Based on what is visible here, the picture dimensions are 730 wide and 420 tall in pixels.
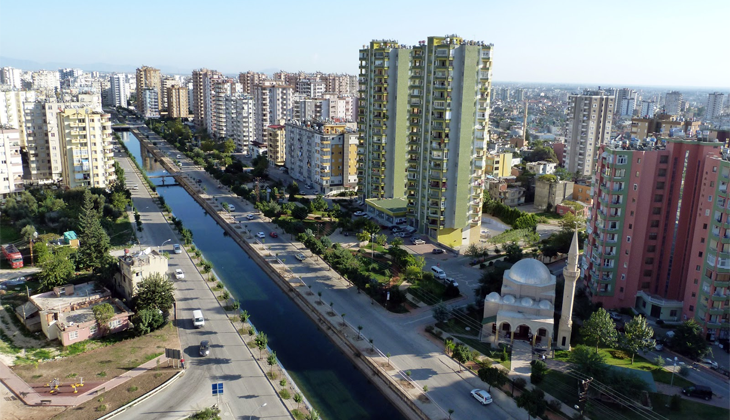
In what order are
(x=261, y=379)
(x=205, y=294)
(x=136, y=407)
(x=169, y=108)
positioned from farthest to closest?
(x=169, y=108), (x=205, y=294), (x=261, y=379), (x=136, y=407)

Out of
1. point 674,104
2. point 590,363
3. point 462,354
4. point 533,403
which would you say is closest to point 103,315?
point 462,354

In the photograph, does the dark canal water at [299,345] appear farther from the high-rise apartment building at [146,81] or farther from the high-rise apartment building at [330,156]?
the high-rise apartment building at [146,81]

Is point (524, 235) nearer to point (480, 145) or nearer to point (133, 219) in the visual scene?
point (480, 145)

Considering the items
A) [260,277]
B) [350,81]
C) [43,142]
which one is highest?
[350,81]

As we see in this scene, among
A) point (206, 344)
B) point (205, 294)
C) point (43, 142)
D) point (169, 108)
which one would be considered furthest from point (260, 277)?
point (169, 108)

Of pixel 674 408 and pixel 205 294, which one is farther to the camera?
pixel 205 294

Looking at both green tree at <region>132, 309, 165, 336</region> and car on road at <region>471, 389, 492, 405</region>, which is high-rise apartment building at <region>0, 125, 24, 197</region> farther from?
car on road at <region>471, 389, 492, 405</region>

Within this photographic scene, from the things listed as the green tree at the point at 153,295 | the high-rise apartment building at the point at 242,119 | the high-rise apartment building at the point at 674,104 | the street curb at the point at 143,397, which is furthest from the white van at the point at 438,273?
the high-rise apartment building at the point at 674,104

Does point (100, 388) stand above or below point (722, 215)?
below
